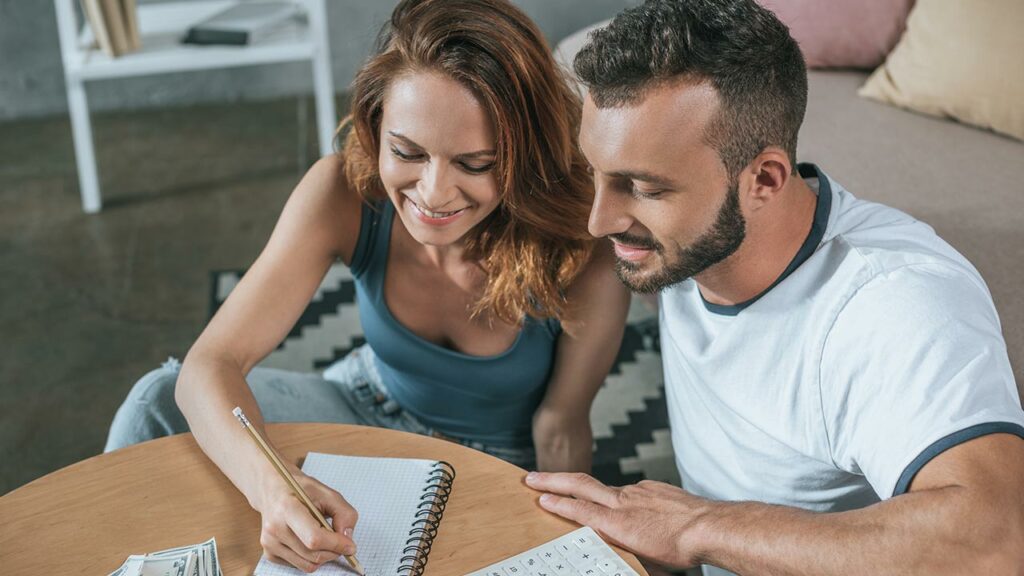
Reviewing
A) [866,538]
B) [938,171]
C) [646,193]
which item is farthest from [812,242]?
[938,171]

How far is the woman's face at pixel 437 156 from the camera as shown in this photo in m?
1.28

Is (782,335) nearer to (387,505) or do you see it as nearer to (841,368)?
(841,368)

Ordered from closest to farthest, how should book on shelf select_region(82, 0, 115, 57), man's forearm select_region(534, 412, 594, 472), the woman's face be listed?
the woman's face, man's forearm select_region(534, 412, 594, 472), book on shelf select_region(82, 0, 115, 57)

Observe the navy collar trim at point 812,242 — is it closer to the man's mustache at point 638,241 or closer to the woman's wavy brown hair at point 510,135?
the man's mustache at point 638,241

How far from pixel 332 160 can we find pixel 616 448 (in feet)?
3.01

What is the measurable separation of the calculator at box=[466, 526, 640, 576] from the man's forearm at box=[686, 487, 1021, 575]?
0.09 m

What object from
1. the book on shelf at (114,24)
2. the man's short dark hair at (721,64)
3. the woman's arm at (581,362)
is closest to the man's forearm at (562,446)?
the woman's arm at (581,362)

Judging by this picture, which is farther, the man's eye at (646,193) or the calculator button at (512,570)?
the man's eye at (646,193)

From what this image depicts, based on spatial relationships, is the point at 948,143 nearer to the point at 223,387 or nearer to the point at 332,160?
the point at 332,160

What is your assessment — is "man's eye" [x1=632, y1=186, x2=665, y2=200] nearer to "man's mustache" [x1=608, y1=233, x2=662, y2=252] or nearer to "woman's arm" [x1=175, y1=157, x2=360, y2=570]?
"man's mustache" [x1=608, y1=233, x2=662, y2=252]

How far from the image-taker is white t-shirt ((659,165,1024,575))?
1.01 m

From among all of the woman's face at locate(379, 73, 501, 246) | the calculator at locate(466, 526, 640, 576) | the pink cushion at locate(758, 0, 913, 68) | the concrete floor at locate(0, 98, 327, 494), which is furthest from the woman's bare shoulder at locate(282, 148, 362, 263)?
the pink cushion at locate(758, 0, 913, 68)

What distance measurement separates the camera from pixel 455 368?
1.50 meters

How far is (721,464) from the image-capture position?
1.29m
